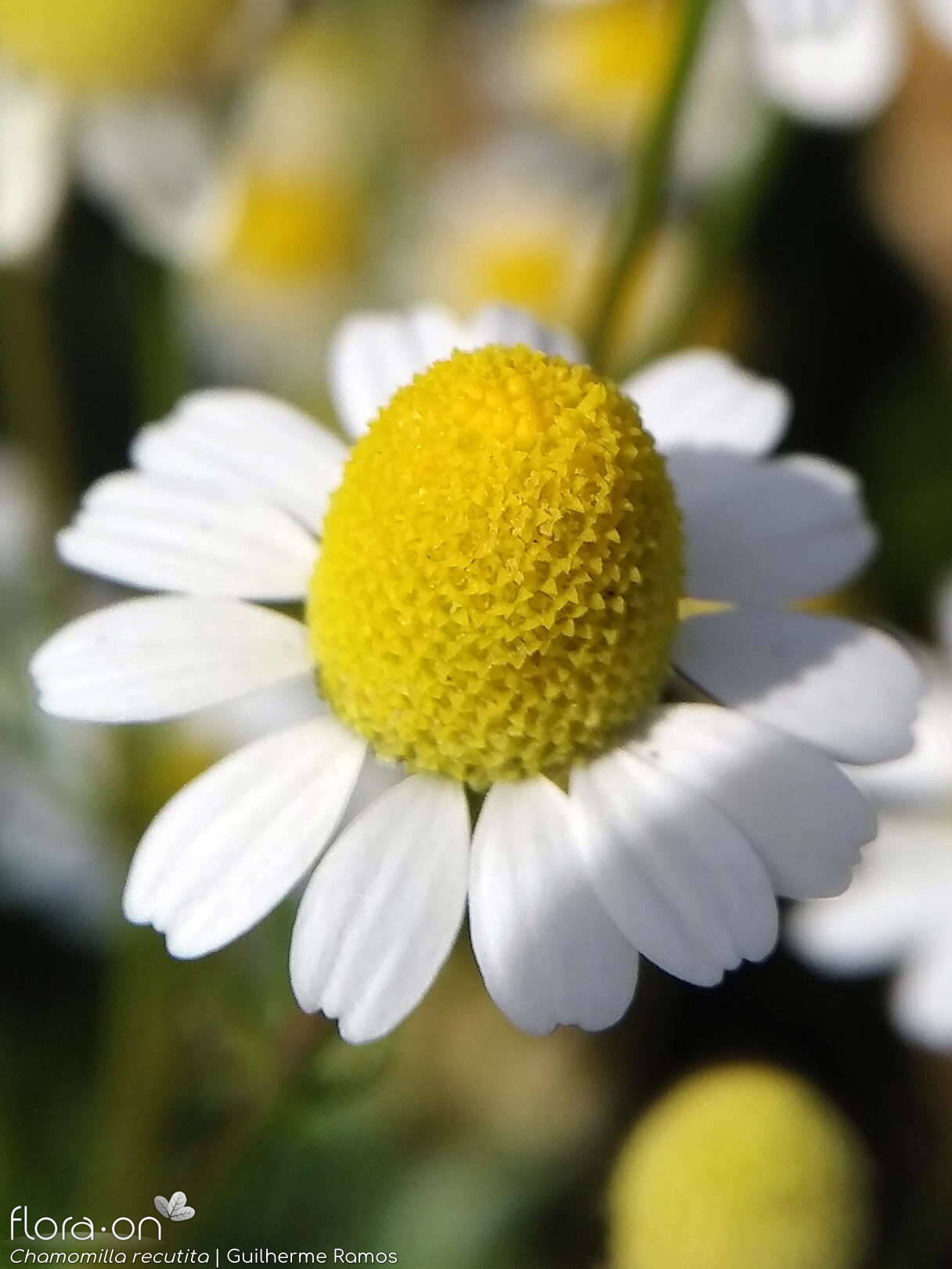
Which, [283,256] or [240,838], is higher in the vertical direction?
[240,838]

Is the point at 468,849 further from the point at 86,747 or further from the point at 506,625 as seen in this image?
the point at 86,747

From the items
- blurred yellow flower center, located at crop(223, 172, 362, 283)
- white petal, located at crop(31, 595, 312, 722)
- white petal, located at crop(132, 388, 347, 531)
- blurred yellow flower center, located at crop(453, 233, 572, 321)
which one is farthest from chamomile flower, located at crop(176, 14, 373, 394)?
white petal, located at crop(31, 595, 312, 722)

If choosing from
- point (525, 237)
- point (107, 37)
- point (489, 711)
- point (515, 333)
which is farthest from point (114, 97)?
point (489, 711)

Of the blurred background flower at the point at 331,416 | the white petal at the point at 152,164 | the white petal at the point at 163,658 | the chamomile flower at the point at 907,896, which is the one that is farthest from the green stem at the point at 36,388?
the chamomile flower at the point at 907,896

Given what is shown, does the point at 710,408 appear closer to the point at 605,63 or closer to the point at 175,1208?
the point at 175,1208

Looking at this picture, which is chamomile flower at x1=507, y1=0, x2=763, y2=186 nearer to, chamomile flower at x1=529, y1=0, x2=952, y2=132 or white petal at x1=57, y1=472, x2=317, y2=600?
chamomile flower at x1=529, y1=0, x2=952, y2=132

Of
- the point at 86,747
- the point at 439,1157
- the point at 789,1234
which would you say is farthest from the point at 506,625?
the point at 439,1157
